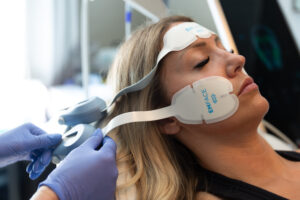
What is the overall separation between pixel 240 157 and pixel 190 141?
0.57 ft

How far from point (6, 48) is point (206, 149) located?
1544 millimetres

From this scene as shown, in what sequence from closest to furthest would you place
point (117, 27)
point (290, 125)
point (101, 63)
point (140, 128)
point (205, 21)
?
1. point (140, 128)
2. point (205, 21)
3. point (290, 125)
4. point (101, 63)
5. point (117, 27)

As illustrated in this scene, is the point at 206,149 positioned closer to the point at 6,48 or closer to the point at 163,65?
the point at 163,65

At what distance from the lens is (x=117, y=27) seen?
2891 mm

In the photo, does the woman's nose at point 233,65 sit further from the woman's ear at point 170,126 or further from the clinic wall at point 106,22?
the clinic wall at point 106,22

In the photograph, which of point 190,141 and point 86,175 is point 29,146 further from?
point 190,141

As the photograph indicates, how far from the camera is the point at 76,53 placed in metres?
2.69

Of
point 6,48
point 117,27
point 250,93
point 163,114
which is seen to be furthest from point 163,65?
point 117,27

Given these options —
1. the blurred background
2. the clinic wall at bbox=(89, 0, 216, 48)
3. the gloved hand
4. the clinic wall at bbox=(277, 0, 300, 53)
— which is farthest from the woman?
the clinic wall at bbox=(277, 0, 300, 53)

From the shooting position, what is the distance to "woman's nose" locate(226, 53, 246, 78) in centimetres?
96

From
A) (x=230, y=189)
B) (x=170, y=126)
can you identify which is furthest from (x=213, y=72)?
(x=230, y=189)

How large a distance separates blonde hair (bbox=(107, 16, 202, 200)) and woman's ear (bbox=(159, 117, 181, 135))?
2 centimetres

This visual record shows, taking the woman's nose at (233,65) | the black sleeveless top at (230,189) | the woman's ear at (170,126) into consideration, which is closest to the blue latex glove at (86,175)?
the woman's ear at (170,126)

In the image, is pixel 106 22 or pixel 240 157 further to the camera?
pixel 106 22
